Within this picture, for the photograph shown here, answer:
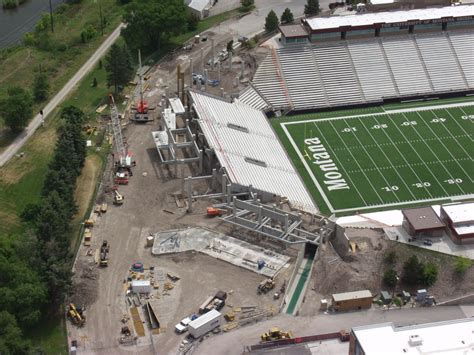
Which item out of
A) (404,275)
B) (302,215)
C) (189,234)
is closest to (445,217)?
(404,275)

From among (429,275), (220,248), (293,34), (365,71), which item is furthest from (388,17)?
(220,248)

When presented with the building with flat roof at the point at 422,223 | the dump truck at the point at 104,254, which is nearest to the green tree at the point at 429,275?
the building with flat roof at the point at 422,223

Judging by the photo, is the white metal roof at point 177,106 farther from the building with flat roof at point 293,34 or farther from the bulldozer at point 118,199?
the building with flat roof at point 293,34

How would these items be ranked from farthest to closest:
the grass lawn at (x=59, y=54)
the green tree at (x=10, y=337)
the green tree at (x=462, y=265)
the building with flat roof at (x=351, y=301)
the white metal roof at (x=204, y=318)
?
1. the grass lawn at (x=59, y=54)
2. the green tree at (x=462, y=265)
3. the building with flat roof at (x=351, y=301)
4. the white metal roof at (x=204, y=318)
5. the green tree at (x=10, y=337)

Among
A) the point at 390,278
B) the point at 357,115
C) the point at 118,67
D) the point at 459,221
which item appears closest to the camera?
the point at 390,278

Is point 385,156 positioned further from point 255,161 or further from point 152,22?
point 152,22

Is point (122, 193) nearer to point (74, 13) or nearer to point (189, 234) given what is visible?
point (189, 234)
